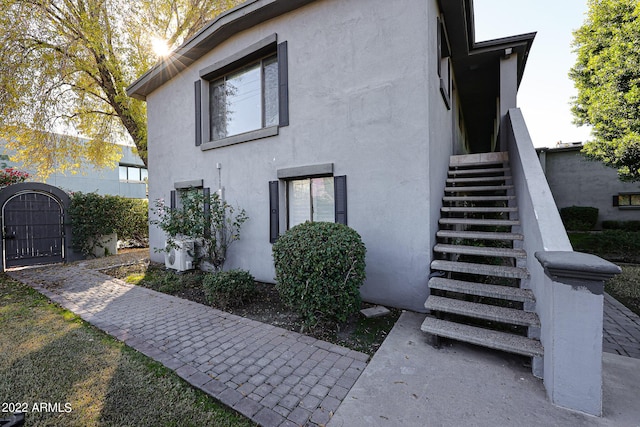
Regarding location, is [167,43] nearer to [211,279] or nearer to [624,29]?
[211,279]

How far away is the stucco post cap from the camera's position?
1.95m

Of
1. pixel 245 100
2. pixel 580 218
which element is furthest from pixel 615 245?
pixel 245 100

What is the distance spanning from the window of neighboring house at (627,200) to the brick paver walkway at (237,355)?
623 inches

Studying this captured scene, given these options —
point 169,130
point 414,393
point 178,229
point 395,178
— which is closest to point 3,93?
point 169,130

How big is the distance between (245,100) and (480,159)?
557 centimetres

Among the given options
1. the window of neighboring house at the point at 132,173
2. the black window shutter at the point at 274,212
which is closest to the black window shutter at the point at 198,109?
the black window shutter at the point at 274,212

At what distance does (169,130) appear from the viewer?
7785mm

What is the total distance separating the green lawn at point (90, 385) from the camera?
2.17 meters

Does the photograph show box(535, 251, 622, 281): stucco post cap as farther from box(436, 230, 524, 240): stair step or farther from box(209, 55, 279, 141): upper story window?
box(209, 55, 279, 141): upper story window

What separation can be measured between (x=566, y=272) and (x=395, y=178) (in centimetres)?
249

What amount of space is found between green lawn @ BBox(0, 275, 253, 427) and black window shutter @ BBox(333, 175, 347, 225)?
10.1 feet

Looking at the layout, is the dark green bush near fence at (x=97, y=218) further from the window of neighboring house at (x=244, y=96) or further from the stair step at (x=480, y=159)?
the stair step at (x=480, y=159)

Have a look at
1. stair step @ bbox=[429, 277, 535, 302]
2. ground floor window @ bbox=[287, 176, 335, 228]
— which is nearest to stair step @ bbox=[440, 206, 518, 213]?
stair step @ bbox=[429, 277, 535, 302]

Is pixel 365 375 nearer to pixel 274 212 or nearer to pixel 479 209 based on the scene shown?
pixel 479 209
